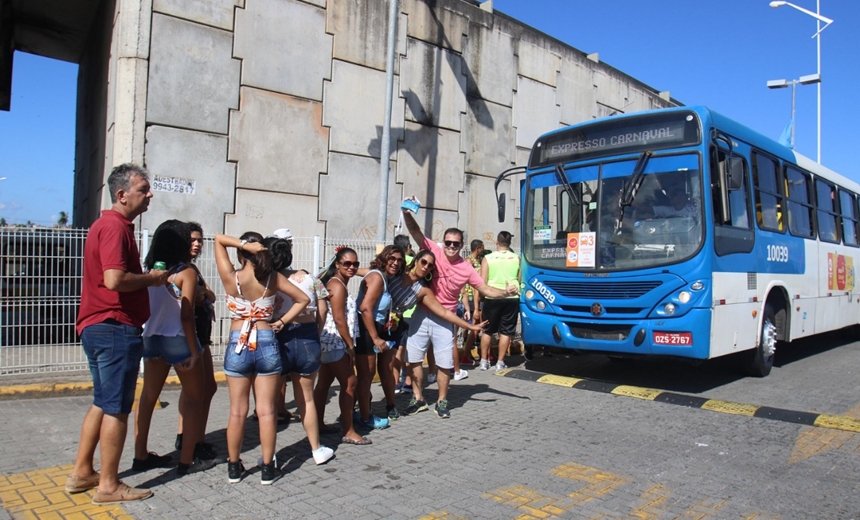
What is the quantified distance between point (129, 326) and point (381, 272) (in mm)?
2461

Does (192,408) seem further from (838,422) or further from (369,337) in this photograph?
(838,422)

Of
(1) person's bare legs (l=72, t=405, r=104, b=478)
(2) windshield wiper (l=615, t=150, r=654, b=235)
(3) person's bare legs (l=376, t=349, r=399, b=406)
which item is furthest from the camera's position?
(2) windshield wiper (l=615, t=150, r=654, b=235)

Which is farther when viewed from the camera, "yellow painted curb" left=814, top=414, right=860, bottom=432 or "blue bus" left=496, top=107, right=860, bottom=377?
"blue bus" left=496, top=107, right=860, bottom=377

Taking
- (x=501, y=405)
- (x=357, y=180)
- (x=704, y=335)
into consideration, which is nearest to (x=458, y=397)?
(x=501, y=405)

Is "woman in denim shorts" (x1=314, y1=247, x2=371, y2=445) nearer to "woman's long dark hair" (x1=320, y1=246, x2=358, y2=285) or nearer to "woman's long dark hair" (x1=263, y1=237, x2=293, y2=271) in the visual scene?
"woman's long dark hair" (x1=320, y1=246, x2=358, y2=285)

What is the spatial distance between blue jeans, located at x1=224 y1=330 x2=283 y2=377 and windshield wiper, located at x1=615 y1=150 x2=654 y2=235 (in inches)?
187

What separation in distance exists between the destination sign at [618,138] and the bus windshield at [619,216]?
180mm

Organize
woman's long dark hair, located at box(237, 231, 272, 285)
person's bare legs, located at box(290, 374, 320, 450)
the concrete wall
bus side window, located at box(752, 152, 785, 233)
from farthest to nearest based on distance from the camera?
the concrete wall
bus side window, located at box(752, 152, 785, 233)
person's bare legs, located at box(290, 374, 320, 450)
woman's long dark hair, located at box(237, 231, 272, 285)

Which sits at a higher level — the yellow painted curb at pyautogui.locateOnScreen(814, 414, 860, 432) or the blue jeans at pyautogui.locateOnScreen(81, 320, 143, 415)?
the blue jeans at pyautogui.locateOnScreen(81, 320, 143, 415)

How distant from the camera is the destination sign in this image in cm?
761

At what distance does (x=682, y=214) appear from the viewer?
24.3 feet

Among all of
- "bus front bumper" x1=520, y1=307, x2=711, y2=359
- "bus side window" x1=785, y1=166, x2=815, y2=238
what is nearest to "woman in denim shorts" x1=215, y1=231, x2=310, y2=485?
"bus front bumper" x1=520, y1=307, x2=711, y2=359

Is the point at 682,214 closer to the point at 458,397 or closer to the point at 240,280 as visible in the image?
the point at 458,397

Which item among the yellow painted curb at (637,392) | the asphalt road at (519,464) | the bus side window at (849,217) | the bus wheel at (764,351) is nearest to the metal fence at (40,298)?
the asphalt road at (519,464)
